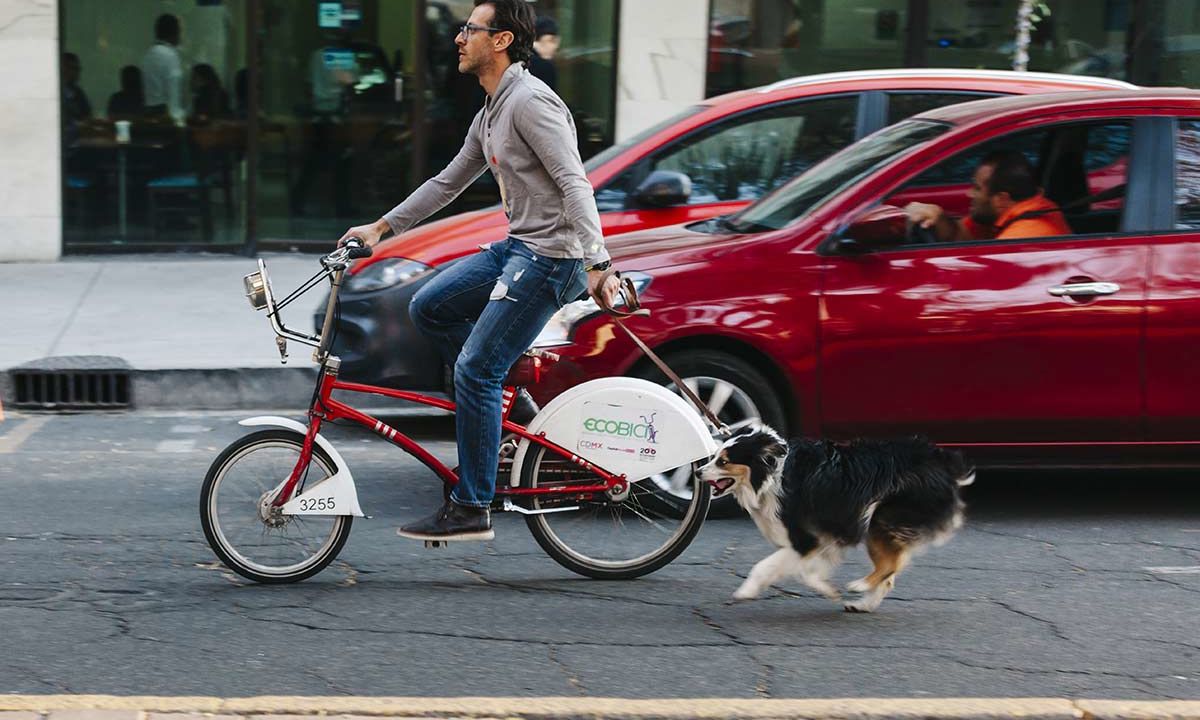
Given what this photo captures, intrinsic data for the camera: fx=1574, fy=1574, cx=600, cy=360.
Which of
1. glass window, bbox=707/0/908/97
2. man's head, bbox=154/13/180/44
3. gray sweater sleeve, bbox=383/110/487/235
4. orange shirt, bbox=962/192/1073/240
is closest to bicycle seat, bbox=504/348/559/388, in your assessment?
gray sweater sleeve, bbox=383/110/487/235

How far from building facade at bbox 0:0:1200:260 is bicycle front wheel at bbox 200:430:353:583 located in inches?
320

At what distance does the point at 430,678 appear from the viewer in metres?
4.48

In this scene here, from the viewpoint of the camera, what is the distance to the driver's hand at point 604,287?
499 centimetres

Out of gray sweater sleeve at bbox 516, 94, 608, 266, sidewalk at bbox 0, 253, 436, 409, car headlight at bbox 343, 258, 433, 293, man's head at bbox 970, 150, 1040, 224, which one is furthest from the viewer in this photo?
sidewalk at bbox 0, 253, 436, 409

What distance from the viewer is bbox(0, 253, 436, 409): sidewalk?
889 cm

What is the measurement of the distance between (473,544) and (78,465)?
2.30m

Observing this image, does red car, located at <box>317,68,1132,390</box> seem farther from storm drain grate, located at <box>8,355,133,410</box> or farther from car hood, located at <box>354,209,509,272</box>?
storm drain grate, located at <box>8,355,133,410</box>

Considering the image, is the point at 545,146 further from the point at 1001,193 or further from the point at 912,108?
the point at 912,108

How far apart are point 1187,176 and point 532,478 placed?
3022mm

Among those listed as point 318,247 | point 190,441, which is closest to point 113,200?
point 318,247

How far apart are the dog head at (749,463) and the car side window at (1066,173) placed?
1.70 m

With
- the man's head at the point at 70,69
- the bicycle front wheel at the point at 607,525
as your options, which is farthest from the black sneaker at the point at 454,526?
the man's head at the point at 70,69

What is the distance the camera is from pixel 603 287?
4.99 meters

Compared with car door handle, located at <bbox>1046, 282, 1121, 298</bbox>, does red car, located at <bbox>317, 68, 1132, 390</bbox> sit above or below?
above
